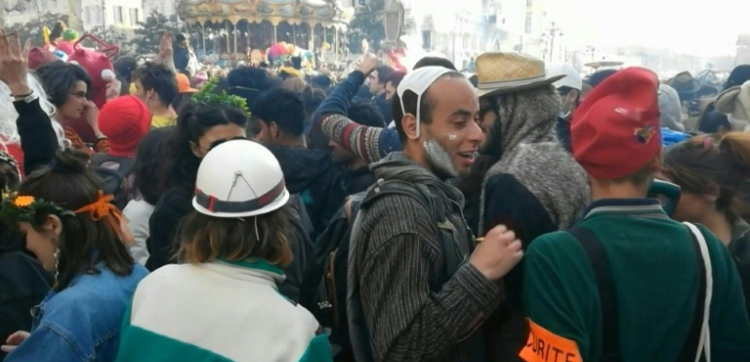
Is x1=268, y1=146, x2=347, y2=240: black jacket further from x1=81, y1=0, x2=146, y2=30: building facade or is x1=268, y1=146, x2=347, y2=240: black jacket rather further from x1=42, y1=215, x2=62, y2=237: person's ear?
x1=81, y1=0, x2=146, y2=30: building facade

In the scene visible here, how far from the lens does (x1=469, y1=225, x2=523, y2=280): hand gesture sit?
6.29 ft

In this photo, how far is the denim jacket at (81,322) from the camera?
1.98 m

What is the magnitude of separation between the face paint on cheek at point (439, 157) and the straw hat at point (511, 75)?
48cm

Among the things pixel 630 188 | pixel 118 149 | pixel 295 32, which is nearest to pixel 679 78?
pixel 118 149

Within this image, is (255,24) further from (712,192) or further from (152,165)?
(712,192)

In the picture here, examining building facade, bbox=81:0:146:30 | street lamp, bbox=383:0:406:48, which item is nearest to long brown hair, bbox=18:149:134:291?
street lamp, bbox=383:0:406:48

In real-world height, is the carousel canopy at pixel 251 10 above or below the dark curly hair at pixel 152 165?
above

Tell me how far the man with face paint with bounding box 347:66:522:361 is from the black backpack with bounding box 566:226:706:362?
243mm

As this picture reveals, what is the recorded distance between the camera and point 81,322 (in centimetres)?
201

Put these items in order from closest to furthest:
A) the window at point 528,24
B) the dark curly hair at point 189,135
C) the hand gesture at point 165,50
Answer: the dark curly hair at point 189,135 < the hand gesture at point 165,50 < the window at point 528,24

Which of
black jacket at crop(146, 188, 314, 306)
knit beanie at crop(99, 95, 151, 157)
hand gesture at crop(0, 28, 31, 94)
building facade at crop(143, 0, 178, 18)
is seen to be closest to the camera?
black jacket at crop(146, 188, 314, 306)

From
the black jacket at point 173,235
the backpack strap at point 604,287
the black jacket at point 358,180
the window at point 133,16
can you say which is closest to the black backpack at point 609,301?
the backpack strap at point 604,287

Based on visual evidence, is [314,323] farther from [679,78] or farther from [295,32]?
[295,32]

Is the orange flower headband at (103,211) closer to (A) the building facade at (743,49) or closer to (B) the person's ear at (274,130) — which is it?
(B) the person's ear at (274,130)
